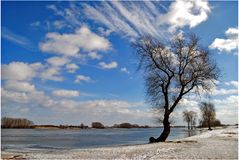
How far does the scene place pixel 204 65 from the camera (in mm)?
32188

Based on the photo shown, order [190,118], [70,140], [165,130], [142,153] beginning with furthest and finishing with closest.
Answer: [190,118] < [70,140] < [165,130] < [142,153]

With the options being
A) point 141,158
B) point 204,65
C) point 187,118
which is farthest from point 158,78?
point 187,118

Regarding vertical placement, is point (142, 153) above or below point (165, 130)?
below

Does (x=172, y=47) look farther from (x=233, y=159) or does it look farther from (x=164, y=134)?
(x=233, y=159)

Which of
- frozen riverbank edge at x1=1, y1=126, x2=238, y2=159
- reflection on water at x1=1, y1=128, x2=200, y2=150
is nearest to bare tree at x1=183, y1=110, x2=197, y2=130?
reflection on water at x1=1, y1=128, x2=200, y2=150

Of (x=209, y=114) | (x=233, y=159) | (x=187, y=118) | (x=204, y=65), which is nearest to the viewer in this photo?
(x=233, y=159)

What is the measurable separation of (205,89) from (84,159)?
19.0 meters

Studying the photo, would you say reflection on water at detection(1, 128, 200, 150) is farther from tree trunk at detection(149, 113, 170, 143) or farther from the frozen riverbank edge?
the frozen riverbank edge

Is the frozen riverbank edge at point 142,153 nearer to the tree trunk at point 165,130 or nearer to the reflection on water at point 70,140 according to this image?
the tree trunk at point 165,130

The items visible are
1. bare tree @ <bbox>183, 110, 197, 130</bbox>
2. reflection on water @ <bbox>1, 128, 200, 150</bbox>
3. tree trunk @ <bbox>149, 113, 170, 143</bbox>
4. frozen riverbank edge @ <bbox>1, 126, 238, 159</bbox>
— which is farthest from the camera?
bare tree @ <bbox>183, 110, 197, 130</bbox>

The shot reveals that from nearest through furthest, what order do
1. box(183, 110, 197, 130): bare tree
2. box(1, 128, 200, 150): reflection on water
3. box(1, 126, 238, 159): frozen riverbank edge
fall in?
box(1, 126, 238, 159): frozen riverbank edge
box(1, 128, 200, 150): reflection on water
box(183, 110, 197, 130): bare tree

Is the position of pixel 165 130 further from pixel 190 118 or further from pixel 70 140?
pixel 190 118

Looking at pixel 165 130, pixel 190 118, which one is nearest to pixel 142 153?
pixel 165 130

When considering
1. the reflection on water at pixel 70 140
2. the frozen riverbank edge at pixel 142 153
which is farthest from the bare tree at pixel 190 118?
the frozen riverbank edge at pixel 142 153
